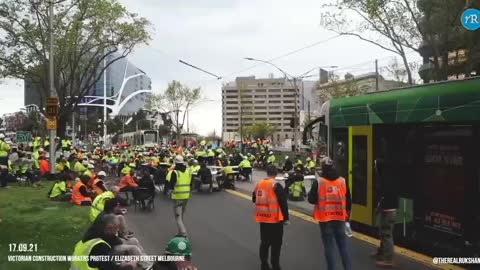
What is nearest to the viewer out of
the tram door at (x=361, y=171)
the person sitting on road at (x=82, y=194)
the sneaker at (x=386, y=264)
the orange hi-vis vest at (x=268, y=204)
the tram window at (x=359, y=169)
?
the orange hi-vis vest at (x=268, y=204)

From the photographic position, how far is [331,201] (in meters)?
7.90

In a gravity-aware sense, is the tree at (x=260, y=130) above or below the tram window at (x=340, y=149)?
above

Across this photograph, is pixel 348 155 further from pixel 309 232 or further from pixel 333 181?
pixel 333 181

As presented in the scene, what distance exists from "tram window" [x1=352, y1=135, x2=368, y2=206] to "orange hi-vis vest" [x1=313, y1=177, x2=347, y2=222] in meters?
3.95

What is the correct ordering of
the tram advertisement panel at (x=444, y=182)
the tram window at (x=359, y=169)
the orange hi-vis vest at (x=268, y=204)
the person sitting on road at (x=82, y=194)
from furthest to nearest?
the person sitting on road at (x=82, y=194) → the tram window at (x=359, y=169) → the tram advertisement panel at (x=444, y=182) → the orange hi-vis vest at (x=268, y=204)

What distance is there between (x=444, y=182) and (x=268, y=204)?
10.9ft

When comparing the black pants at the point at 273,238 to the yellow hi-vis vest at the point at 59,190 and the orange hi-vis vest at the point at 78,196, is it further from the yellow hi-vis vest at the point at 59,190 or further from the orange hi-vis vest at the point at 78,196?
the yellow hi-vis vest at the point at 59,190

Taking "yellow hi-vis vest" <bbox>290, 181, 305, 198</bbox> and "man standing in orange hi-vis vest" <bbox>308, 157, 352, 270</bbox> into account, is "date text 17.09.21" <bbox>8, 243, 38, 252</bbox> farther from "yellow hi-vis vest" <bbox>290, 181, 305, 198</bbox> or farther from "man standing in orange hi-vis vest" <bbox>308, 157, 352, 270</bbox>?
"yellow hi-vis vest" <bbox>290, 181, 305, 198</bbox>

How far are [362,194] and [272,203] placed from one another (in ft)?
13.9

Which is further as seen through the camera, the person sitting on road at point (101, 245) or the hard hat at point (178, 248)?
the hard hat at point (178, 248)

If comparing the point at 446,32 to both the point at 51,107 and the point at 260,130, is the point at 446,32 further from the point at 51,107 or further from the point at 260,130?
the point at 260,130

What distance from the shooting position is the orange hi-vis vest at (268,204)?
26.9ft

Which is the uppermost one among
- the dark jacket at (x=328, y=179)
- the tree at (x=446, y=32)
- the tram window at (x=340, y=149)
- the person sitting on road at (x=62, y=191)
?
the tree at (x=446, y=32)

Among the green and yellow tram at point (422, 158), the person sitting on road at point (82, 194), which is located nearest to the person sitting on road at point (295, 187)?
the green and yellow tram at point (422, 158)
